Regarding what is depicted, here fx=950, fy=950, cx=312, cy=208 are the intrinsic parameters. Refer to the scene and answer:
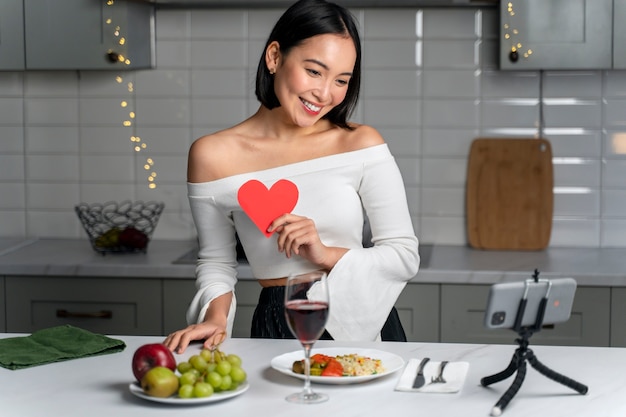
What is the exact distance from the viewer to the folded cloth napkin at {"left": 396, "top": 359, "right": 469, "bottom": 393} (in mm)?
1521

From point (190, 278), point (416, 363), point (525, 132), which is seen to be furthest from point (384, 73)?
point (416, 363)

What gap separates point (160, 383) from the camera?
143 centimetres

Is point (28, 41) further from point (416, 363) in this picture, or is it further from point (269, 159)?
point (416, 363)

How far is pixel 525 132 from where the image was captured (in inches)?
139

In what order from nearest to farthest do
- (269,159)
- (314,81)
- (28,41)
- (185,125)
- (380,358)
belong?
(380,358) → (314,81) → (269,159) → (28,41) → (185,125)

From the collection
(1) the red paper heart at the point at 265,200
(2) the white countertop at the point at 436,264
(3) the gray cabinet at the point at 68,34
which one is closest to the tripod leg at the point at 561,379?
(1) the red paper heart at the point at 265,200

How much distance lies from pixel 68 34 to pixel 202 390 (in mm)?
2230

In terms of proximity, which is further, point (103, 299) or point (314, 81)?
point (103, 299)

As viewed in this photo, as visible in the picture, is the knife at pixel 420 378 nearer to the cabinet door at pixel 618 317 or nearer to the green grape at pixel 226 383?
the green grape at pixel 226 383

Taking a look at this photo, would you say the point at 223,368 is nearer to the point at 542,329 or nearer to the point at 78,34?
the point at 542,329

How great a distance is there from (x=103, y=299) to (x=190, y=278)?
0.32 metres

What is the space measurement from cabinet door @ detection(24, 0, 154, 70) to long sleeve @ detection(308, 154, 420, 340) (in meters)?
1.56

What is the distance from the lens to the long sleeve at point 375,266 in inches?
79.7

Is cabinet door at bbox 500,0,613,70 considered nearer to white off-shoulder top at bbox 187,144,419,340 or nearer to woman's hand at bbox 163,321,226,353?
white off-shoulder top at bbox 187,144,419,340
